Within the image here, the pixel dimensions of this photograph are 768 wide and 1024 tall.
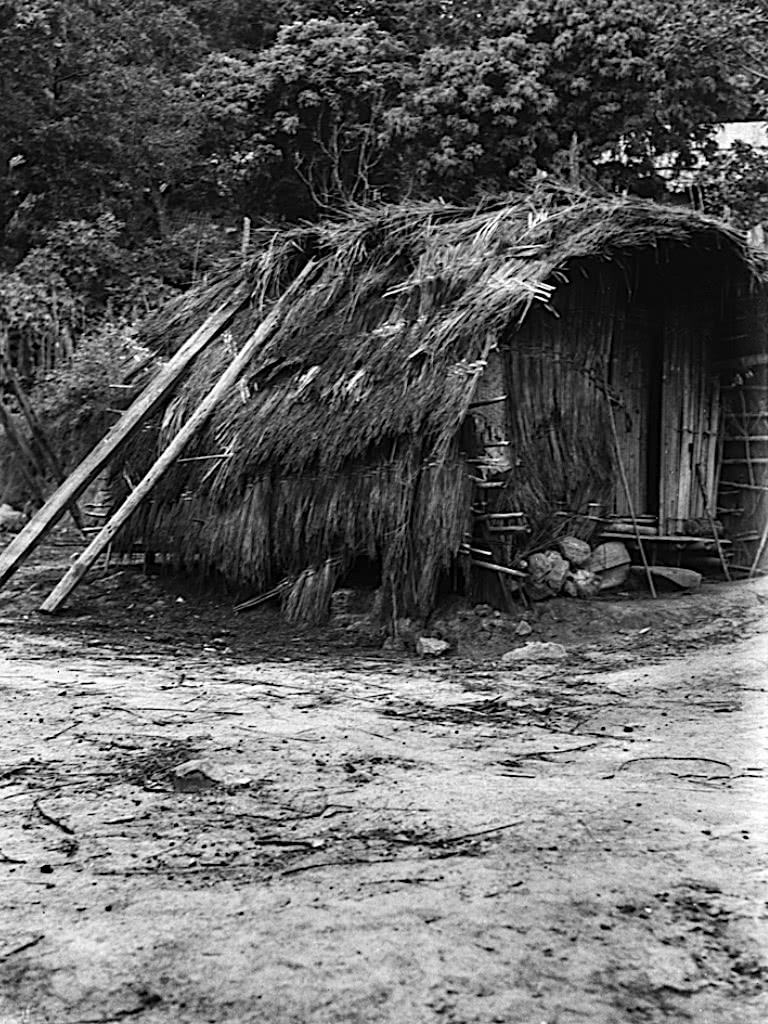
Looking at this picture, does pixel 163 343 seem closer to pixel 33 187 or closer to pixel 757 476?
pixel 757 476

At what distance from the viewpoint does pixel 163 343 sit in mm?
12523

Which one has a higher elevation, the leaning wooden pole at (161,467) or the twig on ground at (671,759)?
the leaning wooden pole at (161,467)

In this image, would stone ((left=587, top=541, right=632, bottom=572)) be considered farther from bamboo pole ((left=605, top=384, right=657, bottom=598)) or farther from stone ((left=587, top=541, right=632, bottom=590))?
bamboo pole ((left=605, top=384, right=657, bottom=598))

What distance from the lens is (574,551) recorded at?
33.0 feet

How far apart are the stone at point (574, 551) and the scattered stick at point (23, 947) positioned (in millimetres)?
7131

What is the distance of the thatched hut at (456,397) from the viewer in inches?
360

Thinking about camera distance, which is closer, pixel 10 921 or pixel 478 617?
pixel 10 921

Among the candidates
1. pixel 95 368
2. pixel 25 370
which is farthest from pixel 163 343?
pixel 25 370

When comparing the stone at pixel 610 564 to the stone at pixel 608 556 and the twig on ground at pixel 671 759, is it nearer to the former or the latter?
the stone at pixel 608 556

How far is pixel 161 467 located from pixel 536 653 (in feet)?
13.4

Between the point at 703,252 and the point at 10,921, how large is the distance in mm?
8671

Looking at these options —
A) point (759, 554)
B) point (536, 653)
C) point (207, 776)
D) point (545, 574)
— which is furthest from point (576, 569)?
point (207, 776)

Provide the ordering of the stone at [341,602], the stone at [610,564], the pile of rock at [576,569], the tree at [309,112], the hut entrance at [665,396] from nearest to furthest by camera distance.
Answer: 1. the stone at [341,602]
2. the pile of rock at [576,569]
3. the stone at [610,564]
4. the hut entrance at [665,396]
5. the tree at [309,112]

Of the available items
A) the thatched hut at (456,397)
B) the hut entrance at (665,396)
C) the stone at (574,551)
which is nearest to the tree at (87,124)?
the thatched hut at (456,397)
